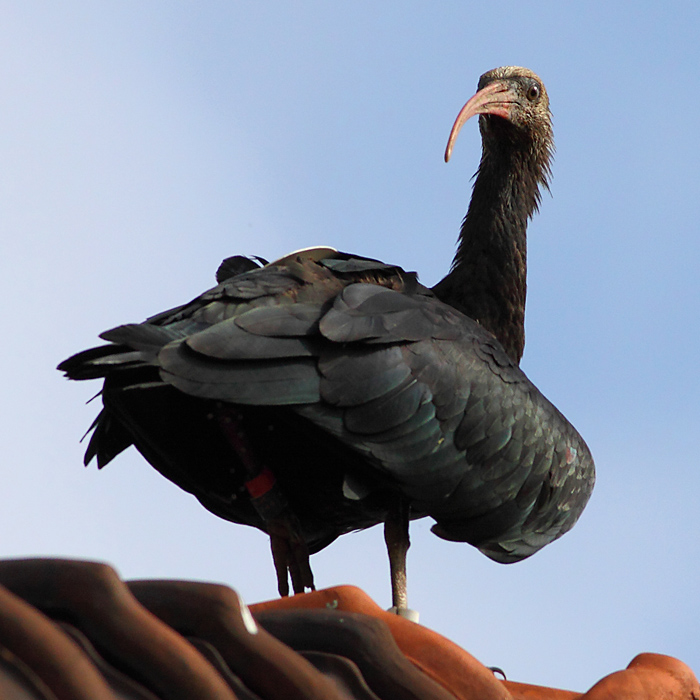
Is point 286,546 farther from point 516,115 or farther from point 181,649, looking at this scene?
point 181,649

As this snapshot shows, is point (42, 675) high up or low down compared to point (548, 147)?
down

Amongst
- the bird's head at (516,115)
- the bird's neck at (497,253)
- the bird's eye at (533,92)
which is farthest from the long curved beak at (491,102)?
the bird's neck at (497,253)

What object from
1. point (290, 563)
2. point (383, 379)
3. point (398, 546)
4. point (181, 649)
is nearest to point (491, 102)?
point (383, 379)

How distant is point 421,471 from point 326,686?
268 cm

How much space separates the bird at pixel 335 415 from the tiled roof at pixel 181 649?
1980 mm

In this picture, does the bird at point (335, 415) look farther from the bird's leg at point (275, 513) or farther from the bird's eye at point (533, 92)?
the bird's eye at point (533, 92)

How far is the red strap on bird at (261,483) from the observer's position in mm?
4625

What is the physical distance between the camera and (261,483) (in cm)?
464

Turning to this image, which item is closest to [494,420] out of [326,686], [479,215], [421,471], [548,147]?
[421,471]

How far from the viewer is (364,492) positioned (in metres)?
4.50

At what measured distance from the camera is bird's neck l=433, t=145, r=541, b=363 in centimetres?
561

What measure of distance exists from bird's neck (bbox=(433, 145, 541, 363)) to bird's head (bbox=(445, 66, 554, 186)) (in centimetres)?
8

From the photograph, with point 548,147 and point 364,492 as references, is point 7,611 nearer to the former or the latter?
point 364,492

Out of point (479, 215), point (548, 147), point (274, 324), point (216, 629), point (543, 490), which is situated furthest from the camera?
point (548, 147)
